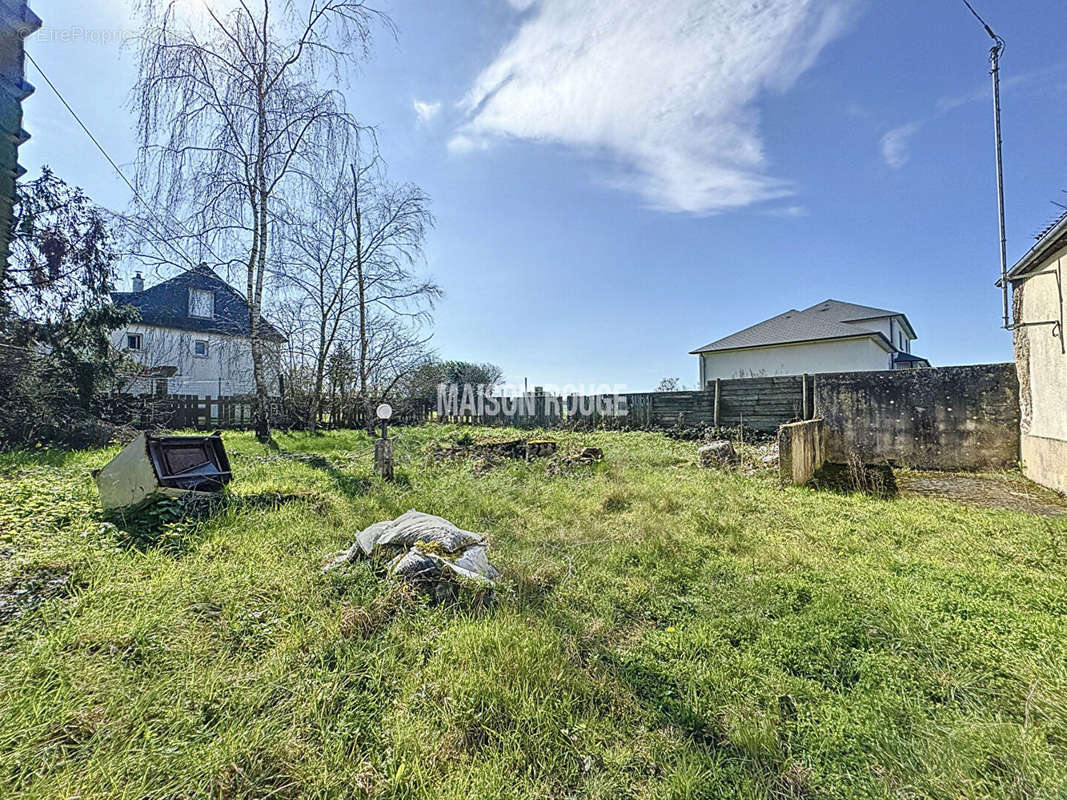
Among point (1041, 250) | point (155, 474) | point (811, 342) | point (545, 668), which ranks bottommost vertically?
point (545, 668)

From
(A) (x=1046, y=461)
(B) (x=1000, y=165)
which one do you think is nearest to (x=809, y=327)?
(B) (x=1000, y=165)

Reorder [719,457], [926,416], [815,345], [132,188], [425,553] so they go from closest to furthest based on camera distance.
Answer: [425,553] < [719,457] < [926,416] < [132,188] < [815,345]

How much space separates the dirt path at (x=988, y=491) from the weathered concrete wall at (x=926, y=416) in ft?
2.04

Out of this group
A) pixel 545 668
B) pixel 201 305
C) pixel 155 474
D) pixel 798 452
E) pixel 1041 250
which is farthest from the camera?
pixel 201 305

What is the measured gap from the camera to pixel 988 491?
5.23 m

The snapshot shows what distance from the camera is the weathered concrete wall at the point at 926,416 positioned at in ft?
21.3

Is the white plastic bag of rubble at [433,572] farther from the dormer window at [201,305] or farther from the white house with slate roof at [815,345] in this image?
the dormer window at [201,305]

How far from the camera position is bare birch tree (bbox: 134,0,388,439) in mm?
7147

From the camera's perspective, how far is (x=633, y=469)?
670 centimetres

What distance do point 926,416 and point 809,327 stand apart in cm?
1077

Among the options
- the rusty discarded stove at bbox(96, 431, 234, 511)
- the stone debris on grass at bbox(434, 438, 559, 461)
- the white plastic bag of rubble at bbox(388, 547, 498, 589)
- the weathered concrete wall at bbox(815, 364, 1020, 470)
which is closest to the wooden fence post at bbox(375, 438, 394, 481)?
the stone debris on grass at bbox(434, 438, 559, 461)

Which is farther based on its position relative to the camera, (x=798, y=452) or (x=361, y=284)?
(x=361, y=284)

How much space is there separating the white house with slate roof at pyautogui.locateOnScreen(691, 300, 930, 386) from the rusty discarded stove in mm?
15987

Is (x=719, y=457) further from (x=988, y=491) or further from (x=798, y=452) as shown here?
(x=988, y=491)
